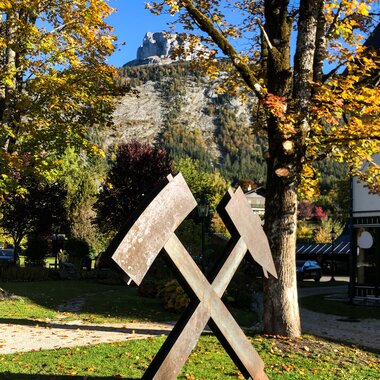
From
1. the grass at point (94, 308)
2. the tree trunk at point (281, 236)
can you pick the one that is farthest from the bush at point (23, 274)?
the tree trunk at point (281, 236)

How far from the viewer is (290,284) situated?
928 centimetres

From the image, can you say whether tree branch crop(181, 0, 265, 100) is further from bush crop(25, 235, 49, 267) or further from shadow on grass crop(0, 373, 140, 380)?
bush crop(25, 235, 49, 267)

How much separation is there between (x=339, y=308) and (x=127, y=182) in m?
17.2

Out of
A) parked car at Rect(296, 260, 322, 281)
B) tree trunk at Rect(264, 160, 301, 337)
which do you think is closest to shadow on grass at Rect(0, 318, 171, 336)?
tree trunk at Rect(264, 160, 301, 337)

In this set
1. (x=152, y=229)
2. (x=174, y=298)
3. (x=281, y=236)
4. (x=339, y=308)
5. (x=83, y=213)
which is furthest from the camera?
(x=83, y=213)

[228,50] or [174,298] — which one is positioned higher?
[228,50]

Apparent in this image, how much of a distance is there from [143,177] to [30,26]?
1711cm

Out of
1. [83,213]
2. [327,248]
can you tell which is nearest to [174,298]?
[83,213]

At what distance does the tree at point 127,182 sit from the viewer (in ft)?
101

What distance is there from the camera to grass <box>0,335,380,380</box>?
6852mm

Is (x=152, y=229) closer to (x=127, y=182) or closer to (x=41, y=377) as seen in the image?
(x=41, y=377)

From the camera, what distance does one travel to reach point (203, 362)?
7.49 metres

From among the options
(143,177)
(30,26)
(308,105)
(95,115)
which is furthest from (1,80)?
(143,177)

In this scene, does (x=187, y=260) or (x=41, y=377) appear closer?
(x=187, y=260)
